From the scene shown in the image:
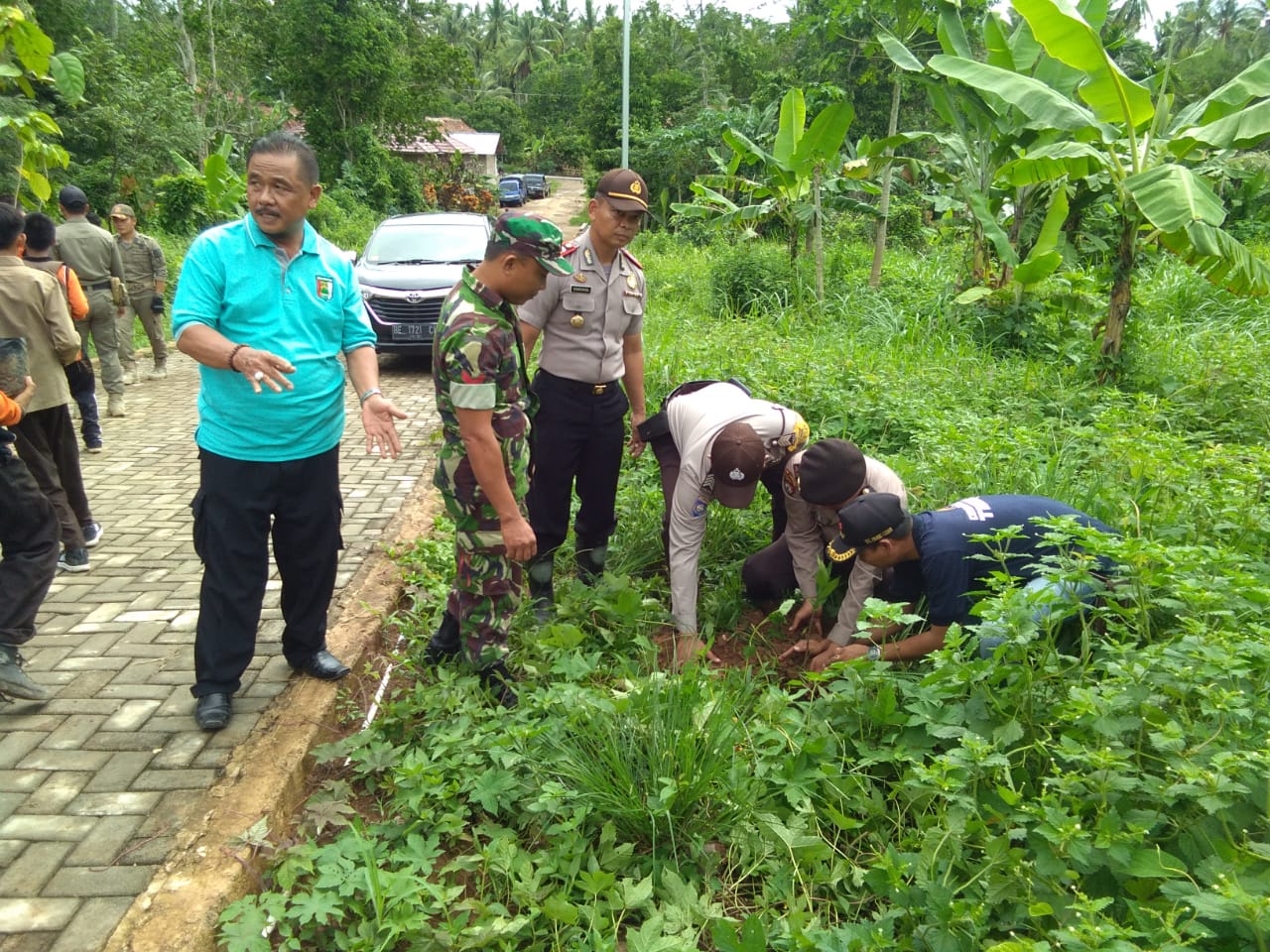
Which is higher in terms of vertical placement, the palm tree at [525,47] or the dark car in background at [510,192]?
the palm tree at [525,47]

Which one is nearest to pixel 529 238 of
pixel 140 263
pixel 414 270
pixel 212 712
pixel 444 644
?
pixel 444 644

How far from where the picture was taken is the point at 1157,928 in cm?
182

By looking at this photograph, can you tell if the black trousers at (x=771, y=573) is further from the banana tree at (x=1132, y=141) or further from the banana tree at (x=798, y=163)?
the banana tree at (x=798, y=163)

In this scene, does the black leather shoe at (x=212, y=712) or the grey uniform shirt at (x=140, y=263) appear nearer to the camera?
the black leather shoe at (x=212, y=712)

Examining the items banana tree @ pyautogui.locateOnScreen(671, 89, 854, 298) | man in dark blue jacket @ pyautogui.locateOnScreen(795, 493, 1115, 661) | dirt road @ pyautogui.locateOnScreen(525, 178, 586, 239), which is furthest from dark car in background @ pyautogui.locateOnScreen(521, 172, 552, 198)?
man in dark blue jacket @ pyautogui.locateOnScreen(795, 493, 1115, 661)

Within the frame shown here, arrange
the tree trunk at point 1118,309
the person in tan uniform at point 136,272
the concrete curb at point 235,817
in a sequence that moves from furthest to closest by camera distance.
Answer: the person in tan uniform at point 136,272 < the tree trunk at point 1118,309 < the concrete curb at point 235,817

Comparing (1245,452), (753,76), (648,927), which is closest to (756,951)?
(648,927)

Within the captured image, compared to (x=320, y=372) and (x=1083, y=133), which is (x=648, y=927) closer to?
(x=320, y=372)

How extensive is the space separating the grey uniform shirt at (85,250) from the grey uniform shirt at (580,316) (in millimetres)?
5464

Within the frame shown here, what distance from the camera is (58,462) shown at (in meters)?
4.64

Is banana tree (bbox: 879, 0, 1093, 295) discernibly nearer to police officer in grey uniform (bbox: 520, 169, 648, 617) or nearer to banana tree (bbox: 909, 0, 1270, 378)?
banana tree (bbox: 909, 0, 1270, 378)

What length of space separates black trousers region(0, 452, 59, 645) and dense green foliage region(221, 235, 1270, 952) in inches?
56.3

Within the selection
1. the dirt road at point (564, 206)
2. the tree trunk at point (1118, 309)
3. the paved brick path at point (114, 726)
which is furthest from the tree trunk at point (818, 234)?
the dirt road at point (564, 206)

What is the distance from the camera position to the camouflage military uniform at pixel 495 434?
2914 mm
